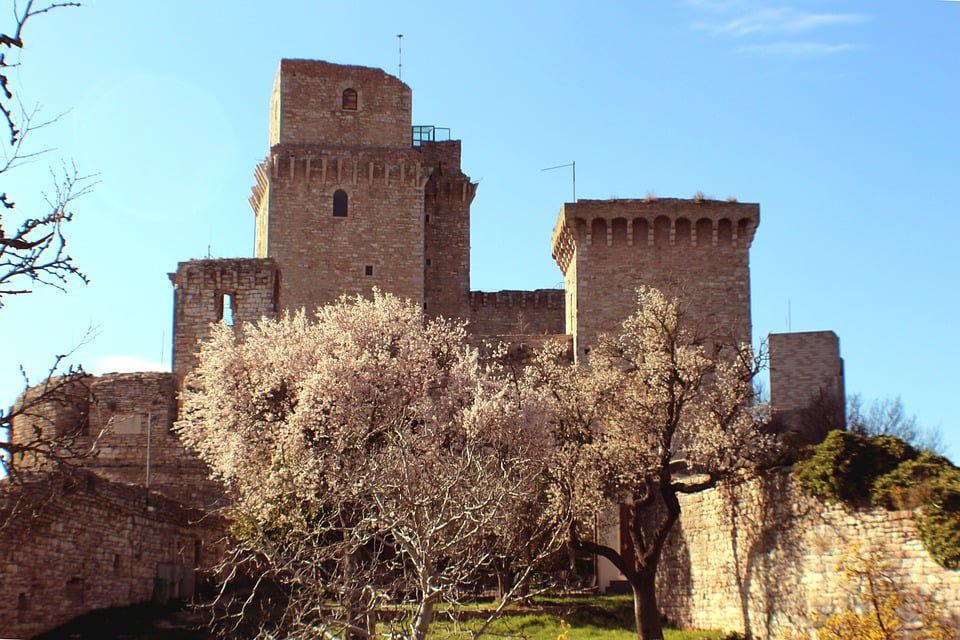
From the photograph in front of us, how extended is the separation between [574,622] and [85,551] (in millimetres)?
8814

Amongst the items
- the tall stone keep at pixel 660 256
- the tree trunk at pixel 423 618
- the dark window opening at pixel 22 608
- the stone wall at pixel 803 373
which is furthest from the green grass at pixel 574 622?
the tall stone keep at pixel 660 256

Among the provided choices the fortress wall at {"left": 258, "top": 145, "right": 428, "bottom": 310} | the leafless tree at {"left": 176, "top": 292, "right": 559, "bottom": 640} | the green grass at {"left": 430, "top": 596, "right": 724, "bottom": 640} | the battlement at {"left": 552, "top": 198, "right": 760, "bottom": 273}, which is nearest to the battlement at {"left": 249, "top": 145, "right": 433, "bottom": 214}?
the fortress wall at {"left": 258, "top": 145, "right": 428, "bottom": 310}

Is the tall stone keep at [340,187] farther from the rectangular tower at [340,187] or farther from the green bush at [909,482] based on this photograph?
the green bush at [909,482]

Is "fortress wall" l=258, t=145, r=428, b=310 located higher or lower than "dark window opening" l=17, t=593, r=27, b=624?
higher

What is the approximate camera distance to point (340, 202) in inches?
1773

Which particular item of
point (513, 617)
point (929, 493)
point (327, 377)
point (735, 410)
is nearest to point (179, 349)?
point (327, 377)

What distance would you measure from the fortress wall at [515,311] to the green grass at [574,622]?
22311 mm

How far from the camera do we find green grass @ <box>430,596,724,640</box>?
21750 millimetres

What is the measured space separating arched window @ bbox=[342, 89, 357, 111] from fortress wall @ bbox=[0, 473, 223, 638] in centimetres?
2290

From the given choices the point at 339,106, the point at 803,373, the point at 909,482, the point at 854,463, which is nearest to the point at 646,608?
the point at 854,463

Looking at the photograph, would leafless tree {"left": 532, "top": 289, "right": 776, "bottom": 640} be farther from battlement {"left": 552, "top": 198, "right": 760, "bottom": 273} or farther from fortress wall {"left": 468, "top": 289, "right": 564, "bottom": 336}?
fortress wall {"left": 468, "top": 289, "right": 564, "bottom": 336}

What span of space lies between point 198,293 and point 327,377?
11.3m

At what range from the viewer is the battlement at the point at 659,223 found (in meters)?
37.3

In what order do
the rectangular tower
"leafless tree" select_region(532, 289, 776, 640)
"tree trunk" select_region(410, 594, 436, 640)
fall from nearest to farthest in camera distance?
1. "tree trunk" select_region(410, 594, 436, 640)
2. "leafless tree" select_region(532, 289, 776, 640)
3. the rectangular tower
